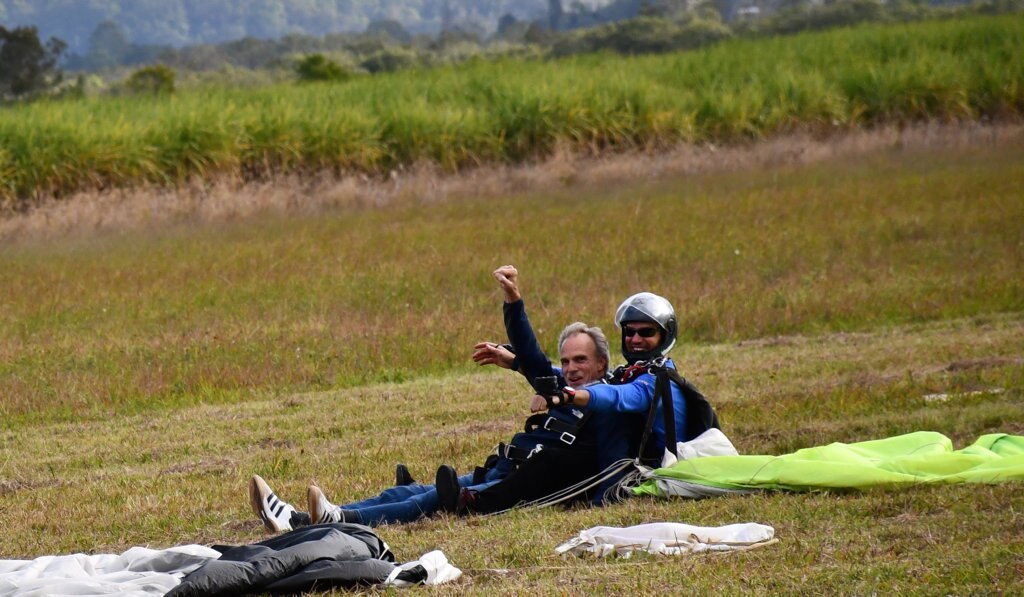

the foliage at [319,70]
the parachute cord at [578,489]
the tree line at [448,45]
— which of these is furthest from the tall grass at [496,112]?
the parachute cord at [578,489]

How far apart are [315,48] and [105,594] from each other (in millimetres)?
102873

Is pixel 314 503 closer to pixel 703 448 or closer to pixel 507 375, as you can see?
pixel 703 448

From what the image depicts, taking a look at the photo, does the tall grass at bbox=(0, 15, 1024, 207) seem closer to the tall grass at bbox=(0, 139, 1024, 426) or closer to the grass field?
the grass field

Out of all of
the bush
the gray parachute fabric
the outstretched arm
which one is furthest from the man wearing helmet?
the bush

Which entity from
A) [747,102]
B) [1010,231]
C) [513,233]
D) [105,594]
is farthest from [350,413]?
[747,102]

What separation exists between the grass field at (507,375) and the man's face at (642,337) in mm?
930

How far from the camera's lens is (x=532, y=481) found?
26.3ft

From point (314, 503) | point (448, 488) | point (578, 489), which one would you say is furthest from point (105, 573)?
point (578, 489)

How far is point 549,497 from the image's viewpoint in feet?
26.4

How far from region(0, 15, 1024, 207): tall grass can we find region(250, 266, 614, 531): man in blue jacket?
1868cm

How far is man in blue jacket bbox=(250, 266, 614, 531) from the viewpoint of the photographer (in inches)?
313

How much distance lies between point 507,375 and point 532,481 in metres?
6.23

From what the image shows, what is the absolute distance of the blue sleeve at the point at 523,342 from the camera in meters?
8.30

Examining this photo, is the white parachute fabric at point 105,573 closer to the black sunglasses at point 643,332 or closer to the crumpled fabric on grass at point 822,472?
the crumpled fabric on grass at point 822,472
